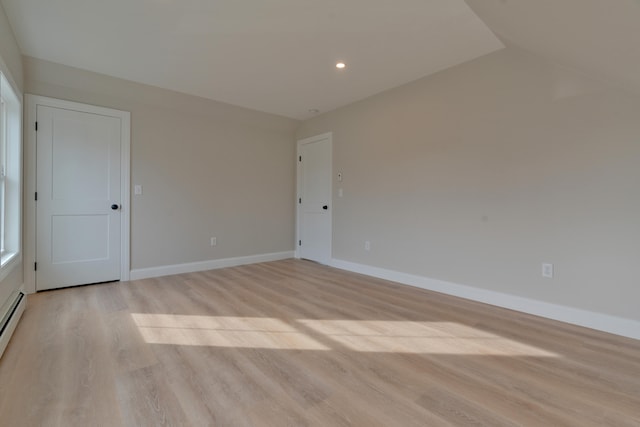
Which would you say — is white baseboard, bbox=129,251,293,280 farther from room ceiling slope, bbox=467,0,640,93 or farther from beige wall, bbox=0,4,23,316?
room ceiling slope, bbox=467,0,640,93

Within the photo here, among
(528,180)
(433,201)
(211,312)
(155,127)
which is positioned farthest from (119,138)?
(528,180)

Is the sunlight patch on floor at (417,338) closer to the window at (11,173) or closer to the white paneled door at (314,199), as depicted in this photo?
the white paneled door at (314,199)

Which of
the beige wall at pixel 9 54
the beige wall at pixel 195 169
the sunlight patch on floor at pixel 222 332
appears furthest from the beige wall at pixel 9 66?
the sunlight patch on floor at pixel 222 332

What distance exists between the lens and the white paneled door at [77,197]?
310 centimetres

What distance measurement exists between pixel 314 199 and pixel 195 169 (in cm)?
187

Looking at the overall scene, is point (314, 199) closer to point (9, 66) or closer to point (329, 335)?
point (329, 335)

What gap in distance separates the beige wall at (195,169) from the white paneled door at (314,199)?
224mm

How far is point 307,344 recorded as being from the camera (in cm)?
202

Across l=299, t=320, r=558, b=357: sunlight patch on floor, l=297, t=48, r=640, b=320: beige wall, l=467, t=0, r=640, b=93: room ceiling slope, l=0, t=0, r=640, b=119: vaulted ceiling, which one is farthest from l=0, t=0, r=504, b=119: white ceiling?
l=299, t=320, r=558, b=357: sunlight patch on floor

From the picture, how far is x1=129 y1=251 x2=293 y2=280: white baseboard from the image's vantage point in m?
3.73

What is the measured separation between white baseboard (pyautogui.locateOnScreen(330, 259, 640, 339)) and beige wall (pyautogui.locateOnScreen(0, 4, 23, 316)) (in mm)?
3603

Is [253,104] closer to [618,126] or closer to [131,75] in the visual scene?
[131,75]

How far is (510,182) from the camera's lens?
8.89 ft

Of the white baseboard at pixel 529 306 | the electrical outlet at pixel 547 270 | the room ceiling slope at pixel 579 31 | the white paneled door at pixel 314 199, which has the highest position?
the room ceiling slope at pixel 579 31
